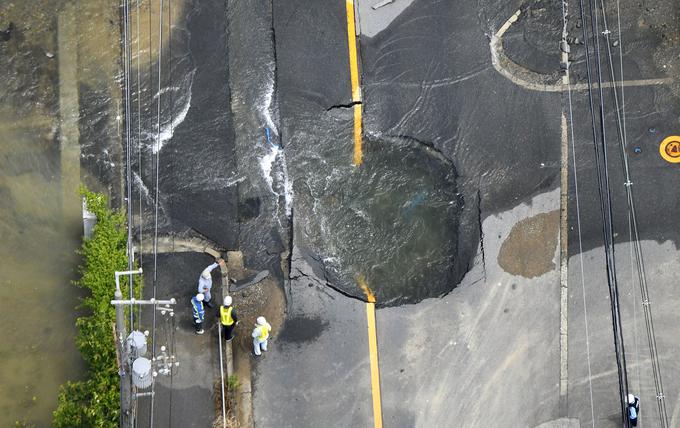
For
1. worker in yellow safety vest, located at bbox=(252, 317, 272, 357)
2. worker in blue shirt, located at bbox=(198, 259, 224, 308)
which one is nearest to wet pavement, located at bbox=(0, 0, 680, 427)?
worker in yellow safety vest, located at bbox=(252, 317, 272, 357)

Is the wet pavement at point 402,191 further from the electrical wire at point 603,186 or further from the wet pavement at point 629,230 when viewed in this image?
the electrical wire at point 603,186

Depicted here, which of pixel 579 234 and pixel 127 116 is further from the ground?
pixel 127 116

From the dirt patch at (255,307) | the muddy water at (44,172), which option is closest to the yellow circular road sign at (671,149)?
the dirt patch at (255,307)

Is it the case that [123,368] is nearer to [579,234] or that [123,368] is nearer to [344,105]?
[344,105]

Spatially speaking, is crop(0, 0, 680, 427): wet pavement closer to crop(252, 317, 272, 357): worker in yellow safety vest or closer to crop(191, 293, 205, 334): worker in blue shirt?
crop(252, 317, 272, 357): worker in yellow safety vest

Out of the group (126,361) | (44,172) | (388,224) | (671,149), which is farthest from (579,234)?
(44,172)
